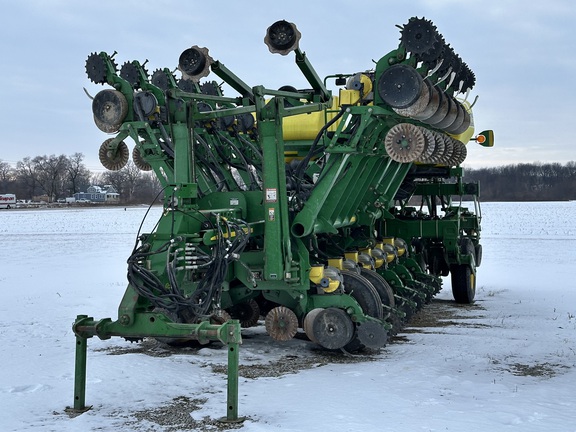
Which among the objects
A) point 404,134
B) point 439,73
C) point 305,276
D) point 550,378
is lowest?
point 550,378

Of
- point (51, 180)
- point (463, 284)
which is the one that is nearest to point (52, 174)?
point (51, 180)

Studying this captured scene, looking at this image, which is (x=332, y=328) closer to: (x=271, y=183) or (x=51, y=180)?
(x=271, y=183)

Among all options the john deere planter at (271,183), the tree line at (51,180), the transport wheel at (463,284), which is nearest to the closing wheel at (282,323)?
the john deere planter at (271,183)

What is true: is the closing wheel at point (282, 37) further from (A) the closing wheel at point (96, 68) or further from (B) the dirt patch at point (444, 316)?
(B) the dirt patch at point (444, 316)

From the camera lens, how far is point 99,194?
10312 cm

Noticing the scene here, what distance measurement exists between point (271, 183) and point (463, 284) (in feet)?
18.9

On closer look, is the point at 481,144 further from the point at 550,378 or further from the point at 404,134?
the point at 550,378

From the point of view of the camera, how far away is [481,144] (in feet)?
A: 40.1

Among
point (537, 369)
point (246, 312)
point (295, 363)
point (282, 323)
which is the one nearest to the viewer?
point (537, 369)

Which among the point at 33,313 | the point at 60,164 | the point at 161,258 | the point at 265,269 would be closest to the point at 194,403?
the point at 161,258

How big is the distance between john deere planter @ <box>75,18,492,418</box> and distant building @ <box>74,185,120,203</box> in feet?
307

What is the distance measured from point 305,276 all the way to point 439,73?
303 cm

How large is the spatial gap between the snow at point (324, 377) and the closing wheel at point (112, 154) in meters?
1.94

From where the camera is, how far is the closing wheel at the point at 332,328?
7.20m
